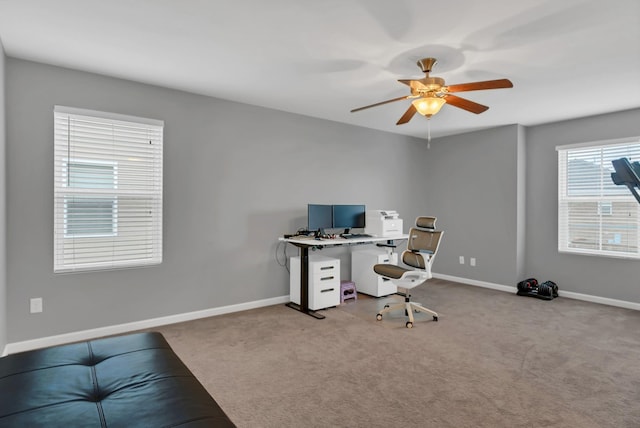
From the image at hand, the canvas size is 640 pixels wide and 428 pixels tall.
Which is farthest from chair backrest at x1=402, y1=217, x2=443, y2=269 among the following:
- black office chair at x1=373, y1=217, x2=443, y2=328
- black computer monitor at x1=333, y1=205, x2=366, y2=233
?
black computer monitor at x1=333, y1=205, x2=366, y2=233

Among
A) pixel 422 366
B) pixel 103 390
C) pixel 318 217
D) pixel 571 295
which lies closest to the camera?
pixel 103 390

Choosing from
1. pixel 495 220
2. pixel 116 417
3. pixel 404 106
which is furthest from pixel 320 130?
pixel 116 417

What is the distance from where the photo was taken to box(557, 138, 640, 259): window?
426 cm

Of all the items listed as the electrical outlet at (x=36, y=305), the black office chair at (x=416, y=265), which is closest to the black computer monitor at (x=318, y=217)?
the black office chair at (x=416, y=265)

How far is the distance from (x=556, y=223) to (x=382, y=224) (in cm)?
241

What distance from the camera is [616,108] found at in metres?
A: 4.18

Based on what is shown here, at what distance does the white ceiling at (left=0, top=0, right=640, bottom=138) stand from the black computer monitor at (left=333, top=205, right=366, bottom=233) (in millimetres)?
1501

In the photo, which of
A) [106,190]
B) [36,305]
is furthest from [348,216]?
[36,305]

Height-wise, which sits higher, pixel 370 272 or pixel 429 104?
pixel 429 104

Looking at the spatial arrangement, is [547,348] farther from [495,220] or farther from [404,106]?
[404,106]

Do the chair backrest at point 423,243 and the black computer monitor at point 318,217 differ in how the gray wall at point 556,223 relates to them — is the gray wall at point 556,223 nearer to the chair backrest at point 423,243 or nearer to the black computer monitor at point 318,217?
the chair backrest at point 423,243

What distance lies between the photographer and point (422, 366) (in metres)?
2.67

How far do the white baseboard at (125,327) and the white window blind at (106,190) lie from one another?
0.57m

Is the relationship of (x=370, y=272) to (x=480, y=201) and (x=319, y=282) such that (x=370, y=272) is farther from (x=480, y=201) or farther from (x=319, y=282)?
(x=480, y=201)
